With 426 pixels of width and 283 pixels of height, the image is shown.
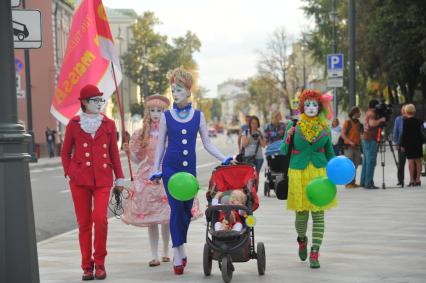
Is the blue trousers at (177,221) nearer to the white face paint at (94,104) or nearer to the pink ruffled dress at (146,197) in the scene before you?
the pink ruffled dress at (146,197)

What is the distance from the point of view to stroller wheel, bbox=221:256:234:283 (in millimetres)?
8023

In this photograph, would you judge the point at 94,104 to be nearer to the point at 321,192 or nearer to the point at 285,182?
the point at 285,182

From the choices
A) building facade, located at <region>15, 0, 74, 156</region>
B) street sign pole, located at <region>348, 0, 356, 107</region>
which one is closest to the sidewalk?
street sign pole, located at <region>348, 0, 356, 107</region>

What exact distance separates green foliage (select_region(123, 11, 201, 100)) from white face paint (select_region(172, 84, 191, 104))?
81.1 metres

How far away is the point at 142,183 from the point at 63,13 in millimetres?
54381

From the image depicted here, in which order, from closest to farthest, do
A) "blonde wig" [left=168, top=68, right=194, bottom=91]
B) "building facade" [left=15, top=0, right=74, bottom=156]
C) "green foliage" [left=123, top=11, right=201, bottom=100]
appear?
"blonde wig" [left=168, top=68, right=194, bottom=91]
"building facade" [left=15, top=0, right=74, bottom=156]
"green foliage" [left=123, top=11, right=201, bottom=100]

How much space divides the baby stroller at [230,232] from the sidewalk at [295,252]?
20 cm

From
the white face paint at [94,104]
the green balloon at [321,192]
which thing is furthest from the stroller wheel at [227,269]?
the white face paint at [94,104]

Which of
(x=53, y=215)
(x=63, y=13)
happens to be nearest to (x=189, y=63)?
(x=63, y=13)

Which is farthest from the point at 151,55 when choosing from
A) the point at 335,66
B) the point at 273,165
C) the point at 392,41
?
the point at 273,165

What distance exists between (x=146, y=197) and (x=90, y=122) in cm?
124

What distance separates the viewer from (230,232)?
827cm

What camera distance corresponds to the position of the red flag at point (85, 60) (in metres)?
9.63

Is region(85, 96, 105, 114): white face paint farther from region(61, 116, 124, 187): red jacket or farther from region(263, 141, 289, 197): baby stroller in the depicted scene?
region(263, 141, 289, 197): baby stroller
